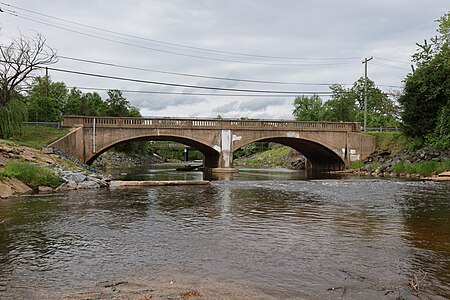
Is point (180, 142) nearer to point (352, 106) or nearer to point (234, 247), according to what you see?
point (234, 247)

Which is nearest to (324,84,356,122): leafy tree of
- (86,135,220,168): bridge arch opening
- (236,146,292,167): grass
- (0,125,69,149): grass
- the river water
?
(236,146,292,167): grass

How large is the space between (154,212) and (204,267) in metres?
7.66

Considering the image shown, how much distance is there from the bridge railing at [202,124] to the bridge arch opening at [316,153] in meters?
1.58

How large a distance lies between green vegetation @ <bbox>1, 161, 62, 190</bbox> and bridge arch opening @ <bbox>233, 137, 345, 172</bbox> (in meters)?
24.9

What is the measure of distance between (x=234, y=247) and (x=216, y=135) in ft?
104

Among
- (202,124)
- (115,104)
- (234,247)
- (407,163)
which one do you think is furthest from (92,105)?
(234,247)

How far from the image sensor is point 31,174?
69.9 feet

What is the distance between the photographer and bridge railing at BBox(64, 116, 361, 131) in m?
36.9

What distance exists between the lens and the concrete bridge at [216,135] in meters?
36.4

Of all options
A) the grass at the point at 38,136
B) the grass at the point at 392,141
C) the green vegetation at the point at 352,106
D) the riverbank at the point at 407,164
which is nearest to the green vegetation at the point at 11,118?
the grass at the point at 38,136

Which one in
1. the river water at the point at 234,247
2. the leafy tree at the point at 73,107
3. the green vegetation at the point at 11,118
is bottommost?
the river water at the point at 234,247

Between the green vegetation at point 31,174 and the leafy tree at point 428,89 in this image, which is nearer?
the green vegetation at point 31,174

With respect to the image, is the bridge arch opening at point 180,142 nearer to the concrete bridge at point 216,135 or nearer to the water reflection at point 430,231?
the concrete bridge at point 216,135

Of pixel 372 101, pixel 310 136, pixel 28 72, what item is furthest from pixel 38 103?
pixel 372 101
